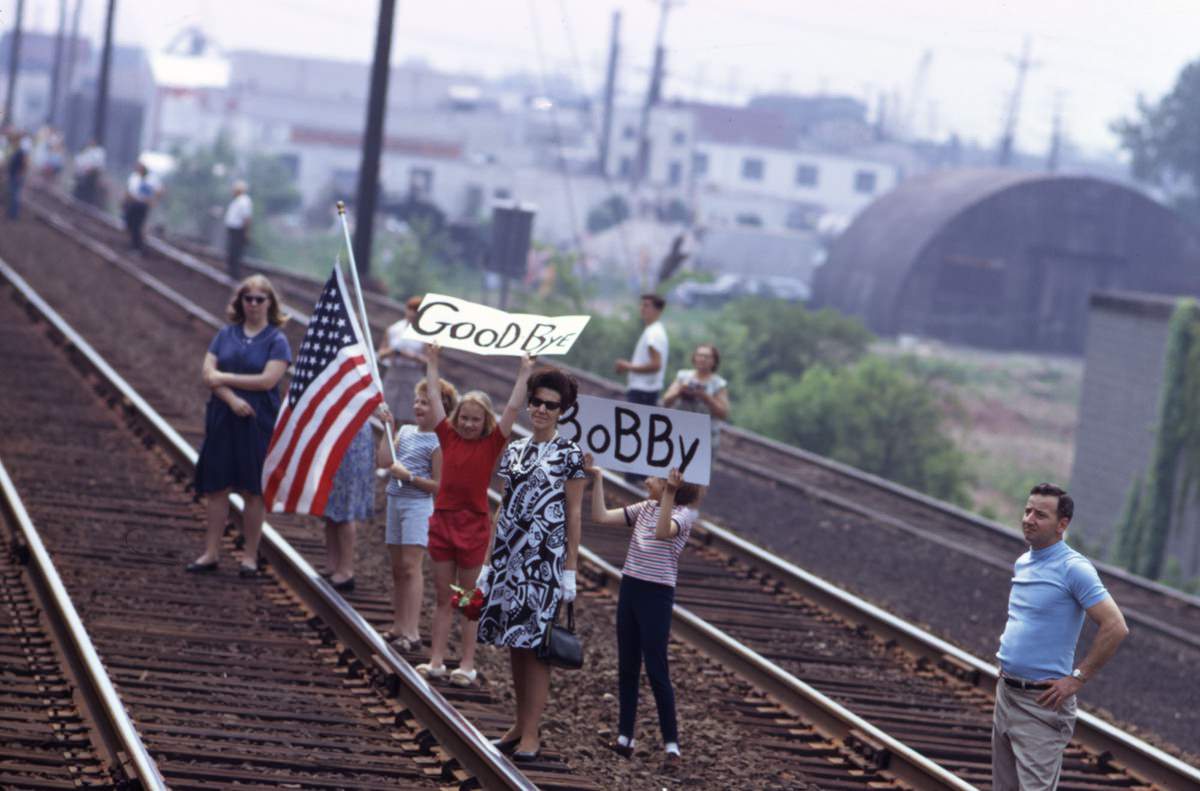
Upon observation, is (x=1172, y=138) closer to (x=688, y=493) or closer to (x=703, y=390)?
(x=703, y=390)

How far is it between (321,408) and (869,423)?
21786mm

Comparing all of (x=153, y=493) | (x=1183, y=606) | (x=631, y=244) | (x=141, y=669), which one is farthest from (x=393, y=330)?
(x=631, y=244)

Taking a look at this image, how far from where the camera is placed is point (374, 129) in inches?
1093

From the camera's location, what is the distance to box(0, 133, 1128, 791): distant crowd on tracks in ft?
21.7

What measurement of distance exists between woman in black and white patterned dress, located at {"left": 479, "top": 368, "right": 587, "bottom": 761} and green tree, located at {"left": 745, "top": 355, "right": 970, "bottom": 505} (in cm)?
2276

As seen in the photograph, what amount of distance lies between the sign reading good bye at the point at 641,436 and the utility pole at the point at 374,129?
19.2m

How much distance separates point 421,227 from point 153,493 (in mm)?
38932

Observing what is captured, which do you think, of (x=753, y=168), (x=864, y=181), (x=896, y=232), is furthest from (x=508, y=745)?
(x=864, y=181)

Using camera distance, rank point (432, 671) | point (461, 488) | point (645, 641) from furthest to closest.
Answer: point (432, 671), point (461, 488), point (645, 641)

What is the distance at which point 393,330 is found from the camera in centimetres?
1373

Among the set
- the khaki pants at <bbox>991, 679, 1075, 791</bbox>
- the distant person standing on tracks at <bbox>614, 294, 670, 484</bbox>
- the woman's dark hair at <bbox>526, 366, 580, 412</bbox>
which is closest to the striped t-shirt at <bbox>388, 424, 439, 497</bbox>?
the woman's dark hair at <bbox>526, 366, 580, 412</bbox>

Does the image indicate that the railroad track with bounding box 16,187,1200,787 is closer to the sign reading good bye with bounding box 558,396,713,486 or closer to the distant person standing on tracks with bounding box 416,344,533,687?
the sign reading good bye with bounding box 558,396,713,486

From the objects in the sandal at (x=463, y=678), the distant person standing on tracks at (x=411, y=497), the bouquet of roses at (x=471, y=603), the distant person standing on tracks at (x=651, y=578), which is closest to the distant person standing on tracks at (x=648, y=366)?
the distant person standing on tracks at (x=411, y=497)

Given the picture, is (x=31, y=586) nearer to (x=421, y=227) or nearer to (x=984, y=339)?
(x=421, y=227)
